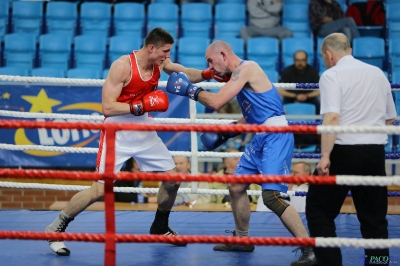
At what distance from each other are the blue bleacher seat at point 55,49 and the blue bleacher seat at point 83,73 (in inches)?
23.4

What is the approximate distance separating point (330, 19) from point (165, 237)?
19.6 ft

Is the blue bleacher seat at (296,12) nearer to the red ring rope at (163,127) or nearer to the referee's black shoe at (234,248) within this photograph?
the referee's black shoe at (234,248)

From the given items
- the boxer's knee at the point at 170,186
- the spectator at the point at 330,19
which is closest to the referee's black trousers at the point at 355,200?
the boxer's knee at the point at 170,186

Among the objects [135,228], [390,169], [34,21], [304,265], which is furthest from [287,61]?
[304,265]

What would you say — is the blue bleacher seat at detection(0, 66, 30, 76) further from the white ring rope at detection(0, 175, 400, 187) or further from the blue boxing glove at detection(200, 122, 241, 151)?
the white ring rope at detection(0, 175, 400, 187)

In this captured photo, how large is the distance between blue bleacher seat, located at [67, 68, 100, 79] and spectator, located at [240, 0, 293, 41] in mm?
1956

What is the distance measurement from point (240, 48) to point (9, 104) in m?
3.06

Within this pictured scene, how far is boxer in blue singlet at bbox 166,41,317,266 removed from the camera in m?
3.70

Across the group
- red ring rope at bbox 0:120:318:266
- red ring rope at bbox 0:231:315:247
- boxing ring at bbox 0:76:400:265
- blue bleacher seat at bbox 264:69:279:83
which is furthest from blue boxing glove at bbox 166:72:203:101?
blue bleacher seat at bbox 264:69:279:83

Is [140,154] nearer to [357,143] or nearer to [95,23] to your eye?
[357,143]

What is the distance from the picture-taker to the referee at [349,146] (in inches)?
127

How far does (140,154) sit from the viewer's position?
4.05 metres

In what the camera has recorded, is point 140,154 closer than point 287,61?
Yes

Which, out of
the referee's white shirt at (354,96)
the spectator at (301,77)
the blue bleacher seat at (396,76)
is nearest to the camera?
the referee's white shirt at (354,96)
